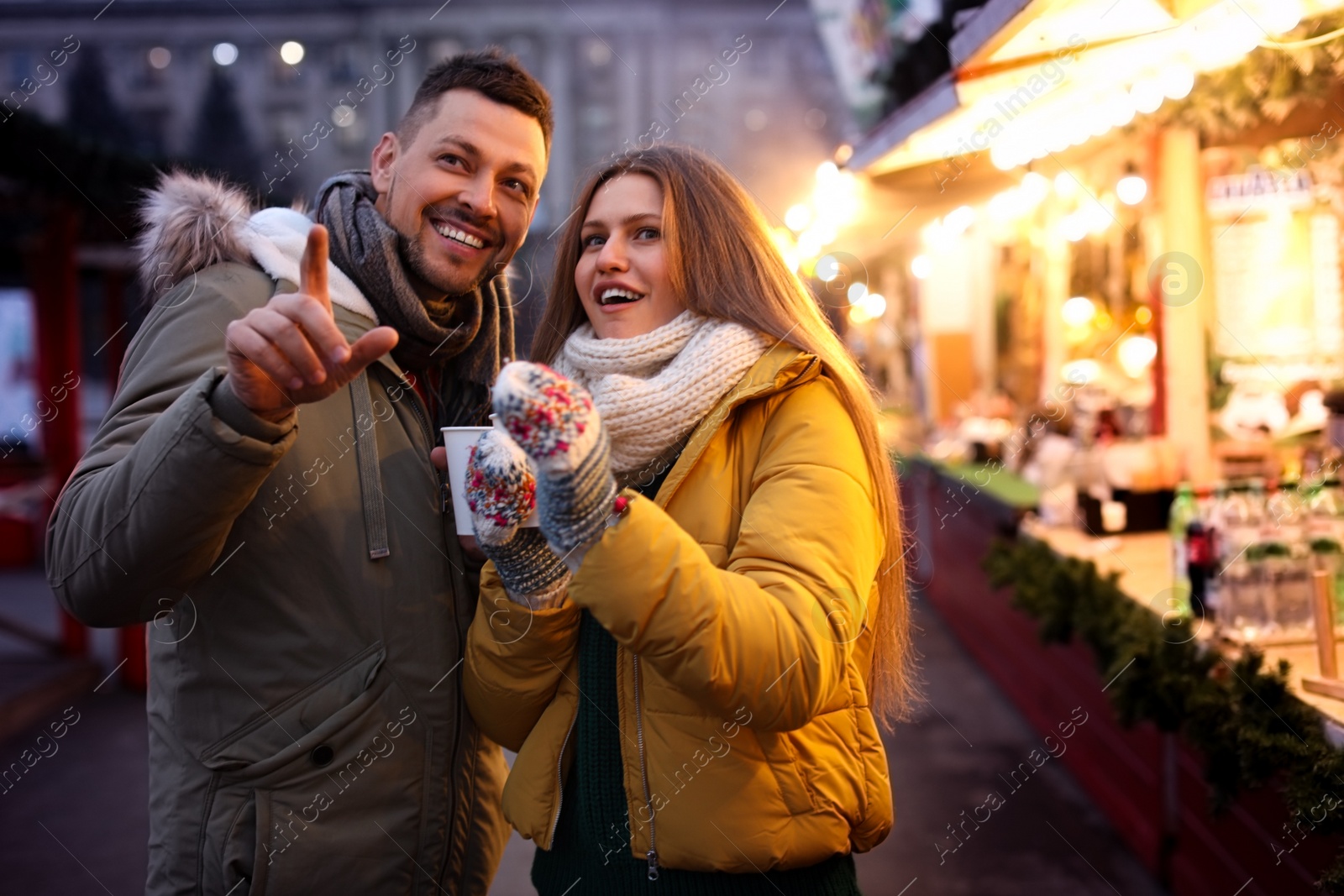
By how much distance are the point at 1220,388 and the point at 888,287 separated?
925 centimetres

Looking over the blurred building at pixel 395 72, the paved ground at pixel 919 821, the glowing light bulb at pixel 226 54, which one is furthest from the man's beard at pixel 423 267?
the glowing light bulb at pixel 226 54

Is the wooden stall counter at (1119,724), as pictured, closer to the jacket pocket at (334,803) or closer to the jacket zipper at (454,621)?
the jacket zipper at (454,621)

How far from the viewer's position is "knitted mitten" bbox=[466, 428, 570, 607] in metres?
1.46

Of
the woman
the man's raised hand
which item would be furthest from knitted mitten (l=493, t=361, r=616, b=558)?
the man's raised hand

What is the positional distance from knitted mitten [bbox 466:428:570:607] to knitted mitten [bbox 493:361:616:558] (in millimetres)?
93

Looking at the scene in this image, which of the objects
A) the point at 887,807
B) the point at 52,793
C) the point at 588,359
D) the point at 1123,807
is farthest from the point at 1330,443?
the point at 52,793

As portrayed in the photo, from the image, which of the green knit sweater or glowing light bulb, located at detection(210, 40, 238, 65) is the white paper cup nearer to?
the green knit sweater

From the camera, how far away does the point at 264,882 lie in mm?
1637

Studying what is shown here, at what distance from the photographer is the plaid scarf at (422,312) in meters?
1.95

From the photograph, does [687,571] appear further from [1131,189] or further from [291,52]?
[291,52]

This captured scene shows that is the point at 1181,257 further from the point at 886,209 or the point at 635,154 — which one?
the point at 635,154

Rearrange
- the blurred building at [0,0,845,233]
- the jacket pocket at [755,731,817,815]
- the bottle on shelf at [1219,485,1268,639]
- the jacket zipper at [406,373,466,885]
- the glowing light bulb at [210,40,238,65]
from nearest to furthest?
the jacket pocket at [755,731,817,815] < the jacket zipper at [406,373,466,885] < the bottle on shelf at [1219,485,1268,639] < the blurred building at [0,0,845,233] < the glowing light bulb at [210,40,238,65]

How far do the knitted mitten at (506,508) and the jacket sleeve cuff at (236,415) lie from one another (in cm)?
30

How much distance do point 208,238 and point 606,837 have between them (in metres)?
1.30
